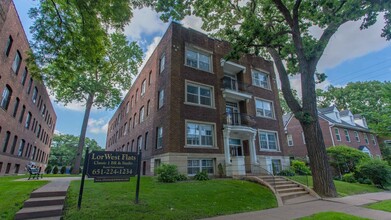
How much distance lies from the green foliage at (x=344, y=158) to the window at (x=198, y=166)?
15249 mm

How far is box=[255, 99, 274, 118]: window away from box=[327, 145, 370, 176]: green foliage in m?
8.69

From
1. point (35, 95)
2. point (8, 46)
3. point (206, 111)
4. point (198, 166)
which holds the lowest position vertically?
point (198, 166)

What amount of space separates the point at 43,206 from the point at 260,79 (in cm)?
1918

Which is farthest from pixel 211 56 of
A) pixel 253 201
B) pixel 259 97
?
pixel 253 201

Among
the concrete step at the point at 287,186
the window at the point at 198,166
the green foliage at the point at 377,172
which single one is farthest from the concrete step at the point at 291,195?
the green foliage at the point at 377,172

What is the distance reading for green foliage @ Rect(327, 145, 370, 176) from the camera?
65.8ft

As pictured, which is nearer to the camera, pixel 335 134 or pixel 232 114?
pixel 232 114

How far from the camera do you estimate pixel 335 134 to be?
91.4 feet

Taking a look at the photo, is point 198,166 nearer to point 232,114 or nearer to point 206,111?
point 206,111

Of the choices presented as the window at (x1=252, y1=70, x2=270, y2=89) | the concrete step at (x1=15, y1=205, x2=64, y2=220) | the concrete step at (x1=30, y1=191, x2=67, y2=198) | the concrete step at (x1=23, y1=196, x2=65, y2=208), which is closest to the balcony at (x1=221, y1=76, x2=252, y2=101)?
the window at (x1=252, y1=70, x2=270, y2=89)

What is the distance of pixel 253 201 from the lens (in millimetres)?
8719

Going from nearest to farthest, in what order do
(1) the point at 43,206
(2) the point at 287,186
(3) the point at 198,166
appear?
(1) the point at 43,206
(2) the point at 287,186
(3) the point at 198,166

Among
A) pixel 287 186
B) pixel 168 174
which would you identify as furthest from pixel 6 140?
pixel 287 186

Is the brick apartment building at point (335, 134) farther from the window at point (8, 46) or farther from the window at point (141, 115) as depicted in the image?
the window at point (8, 46)
